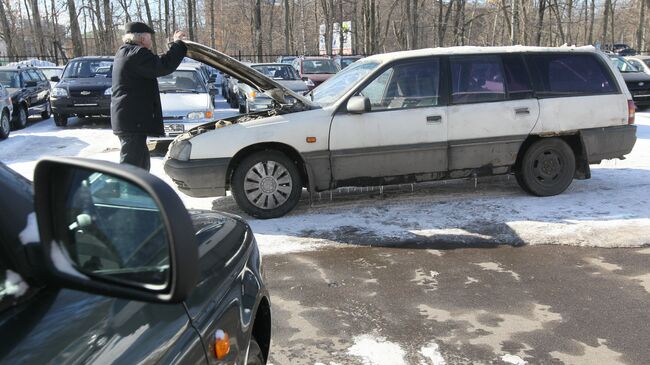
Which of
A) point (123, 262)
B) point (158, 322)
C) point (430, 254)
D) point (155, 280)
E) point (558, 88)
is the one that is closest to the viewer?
point (155, 280)

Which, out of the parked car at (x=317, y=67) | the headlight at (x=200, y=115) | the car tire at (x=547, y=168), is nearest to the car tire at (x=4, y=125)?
the headlight at (x=200, y=115)

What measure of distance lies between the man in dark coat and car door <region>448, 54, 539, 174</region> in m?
3.19

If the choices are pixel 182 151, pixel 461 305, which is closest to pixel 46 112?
pixel 182 151

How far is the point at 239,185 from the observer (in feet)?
21.1

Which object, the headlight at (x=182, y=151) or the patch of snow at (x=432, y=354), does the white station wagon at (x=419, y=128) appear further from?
the patch of snow at (x=432, y=354)

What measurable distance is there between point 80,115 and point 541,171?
471 inches

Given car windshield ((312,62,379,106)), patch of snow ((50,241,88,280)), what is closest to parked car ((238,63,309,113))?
car windshield ((312,62,379,106))

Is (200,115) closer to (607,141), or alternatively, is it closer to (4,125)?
(4,125)

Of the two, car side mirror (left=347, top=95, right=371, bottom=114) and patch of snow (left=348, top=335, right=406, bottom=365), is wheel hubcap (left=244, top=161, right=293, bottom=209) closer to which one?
car side mirror (left=347, top=95, right=371, bottom=114)

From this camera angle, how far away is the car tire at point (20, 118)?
1520cm

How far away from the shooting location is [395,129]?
21.8 ft

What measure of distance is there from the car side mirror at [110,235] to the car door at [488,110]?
5494mm

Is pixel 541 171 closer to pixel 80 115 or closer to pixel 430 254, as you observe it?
pixel 430 254

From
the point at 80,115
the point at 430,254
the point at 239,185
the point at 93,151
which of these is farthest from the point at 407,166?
the point at 80,115
